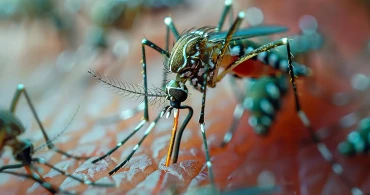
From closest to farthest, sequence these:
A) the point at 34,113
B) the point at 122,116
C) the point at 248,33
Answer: the point at 248,33 → the point at 34,113 → the point at 122,116

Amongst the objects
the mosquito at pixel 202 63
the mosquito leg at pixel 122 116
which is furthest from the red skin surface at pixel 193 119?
the mosquito at pixel 202 63

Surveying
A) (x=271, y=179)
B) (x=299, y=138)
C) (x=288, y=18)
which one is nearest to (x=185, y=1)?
(x=288, y=18)

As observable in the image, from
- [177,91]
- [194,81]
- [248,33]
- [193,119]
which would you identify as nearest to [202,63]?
[194,81]

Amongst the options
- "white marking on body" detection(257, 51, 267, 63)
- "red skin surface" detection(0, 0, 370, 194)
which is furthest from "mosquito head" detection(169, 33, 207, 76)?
"white marking on body" detection(257, 51, 267, 63)

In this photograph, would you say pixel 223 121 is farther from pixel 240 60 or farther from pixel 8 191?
pixel 8 191

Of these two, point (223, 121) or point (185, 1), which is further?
point (185, 1)

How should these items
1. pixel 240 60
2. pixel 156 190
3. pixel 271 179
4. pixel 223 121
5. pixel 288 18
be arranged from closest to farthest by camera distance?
1. pixel 156 190
2. pixel 240 60
3. pixel 271 179
4. pixel 223 121
5. pixel 288 18

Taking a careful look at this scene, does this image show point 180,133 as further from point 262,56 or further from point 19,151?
point 19,151
